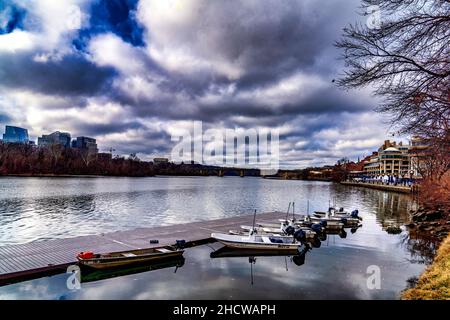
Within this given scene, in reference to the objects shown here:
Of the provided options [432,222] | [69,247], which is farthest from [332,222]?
[69,247]

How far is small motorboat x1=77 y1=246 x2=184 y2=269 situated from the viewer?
54.0 feet

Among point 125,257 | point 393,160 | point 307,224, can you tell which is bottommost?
point 307,224

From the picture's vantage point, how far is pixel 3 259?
17.1 meters

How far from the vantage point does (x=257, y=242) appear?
22.9m

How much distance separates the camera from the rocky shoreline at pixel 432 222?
30.7 metres

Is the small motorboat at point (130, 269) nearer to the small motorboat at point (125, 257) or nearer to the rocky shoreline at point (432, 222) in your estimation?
the small motorboat at point (125, 257)

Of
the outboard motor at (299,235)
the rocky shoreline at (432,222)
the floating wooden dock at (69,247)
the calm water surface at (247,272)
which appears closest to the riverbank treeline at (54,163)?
the calm water surface at (247,272)

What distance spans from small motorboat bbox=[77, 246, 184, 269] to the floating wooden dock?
3.85 feet

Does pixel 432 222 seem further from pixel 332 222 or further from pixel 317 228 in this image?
pixel 317 228

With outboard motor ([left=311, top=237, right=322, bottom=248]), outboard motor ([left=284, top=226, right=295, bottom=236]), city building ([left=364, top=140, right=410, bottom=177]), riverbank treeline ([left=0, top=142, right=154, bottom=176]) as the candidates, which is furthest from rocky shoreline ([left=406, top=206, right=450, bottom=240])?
riverbank treeline ([left=0, top=142, right=154, bottom=176])

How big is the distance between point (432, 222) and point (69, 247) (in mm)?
36263
